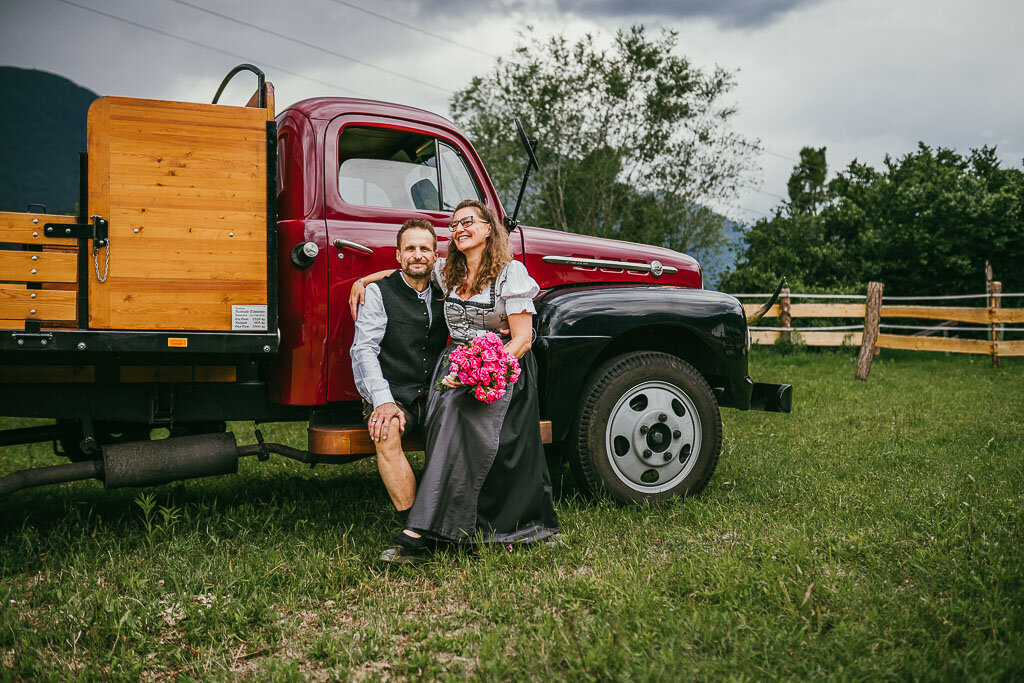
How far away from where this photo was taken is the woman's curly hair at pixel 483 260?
3705 millimetres

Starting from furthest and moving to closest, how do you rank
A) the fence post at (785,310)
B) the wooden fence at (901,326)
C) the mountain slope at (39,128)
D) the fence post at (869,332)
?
the mountain slope at (39,128) → the fence post at (785,310) → the wooden fence at (901,326) → the fence post at (869,332)

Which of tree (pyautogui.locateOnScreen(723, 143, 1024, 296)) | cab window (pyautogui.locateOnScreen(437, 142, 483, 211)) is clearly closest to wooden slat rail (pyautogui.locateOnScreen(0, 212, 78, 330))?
cab window (pyautogui.locateOnScreen(437, 142, 483, 211))

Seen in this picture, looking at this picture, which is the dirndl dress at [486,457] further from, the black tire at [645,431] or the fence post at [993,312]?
the fence post at [993,312]

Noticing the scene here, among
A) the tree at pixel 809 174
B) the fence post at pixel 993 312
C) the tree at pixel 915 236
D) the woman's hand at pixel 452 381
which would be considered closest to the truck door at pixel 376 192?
the woman's hand at pixel 452 381

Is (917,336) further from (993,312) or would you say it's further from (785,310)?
(785,310)

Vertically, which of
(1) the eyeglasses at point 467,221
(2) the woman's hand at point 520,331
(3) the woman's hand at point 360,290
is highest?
(1) the eyeglasses at point 467,221

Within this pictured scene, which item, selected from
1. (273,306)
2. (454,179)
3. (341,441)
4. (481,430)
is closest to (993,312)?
(454,179)

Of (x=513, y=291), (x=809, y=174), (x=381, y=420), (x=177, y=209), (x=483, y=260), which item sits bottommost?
(x=381, y=420)

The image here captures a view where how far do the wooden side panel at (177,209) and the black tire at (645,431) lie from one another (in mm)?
1863

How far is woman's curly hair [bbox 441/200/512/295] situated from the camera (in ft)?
12.2

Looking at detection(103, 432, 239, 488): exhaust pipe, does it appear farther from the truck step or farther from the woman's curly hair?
the woman's curly hair

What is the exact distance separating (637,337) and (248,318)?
7.42 ft

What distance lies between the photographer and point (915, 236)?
18641 millimetres

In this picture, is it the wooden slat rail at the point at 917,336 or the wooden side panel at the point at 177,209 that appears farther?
the wooden slat rail at the point at 917,336
